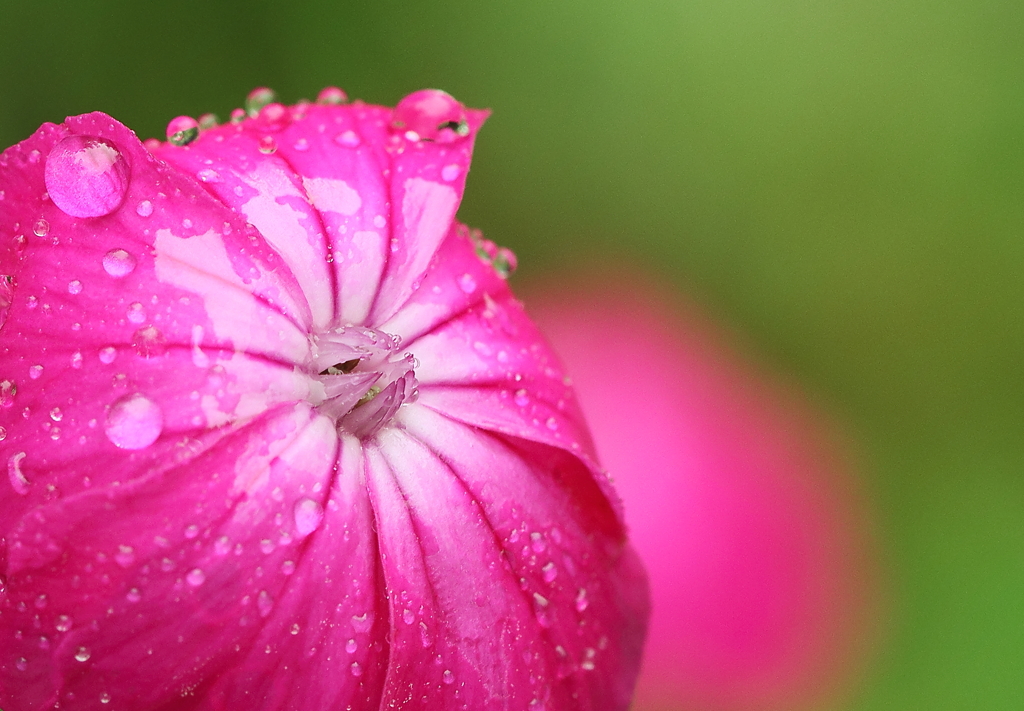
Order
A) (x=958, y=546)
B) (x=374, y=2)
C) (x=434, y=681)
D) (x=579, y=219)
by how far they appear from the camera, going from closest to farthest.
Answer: (x=434, y=681) < (x=374, y=2) < (x=958, y=546) < (x=579, y=219)

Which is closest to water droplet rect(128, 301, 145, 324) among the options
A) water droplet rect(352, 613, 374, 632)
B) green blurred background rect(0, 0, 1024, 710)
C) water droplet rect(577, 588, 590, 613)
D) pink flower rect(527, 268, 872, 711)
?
water droplet rect(352, 613, 374, 632)

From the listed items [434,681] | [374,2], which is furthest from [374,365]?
[374,2]

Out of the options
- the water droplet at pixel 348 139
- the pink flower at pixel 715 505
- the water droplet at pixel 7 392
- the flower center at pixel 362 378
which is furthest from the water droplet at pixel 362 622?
the pink flower at pixel 715 505

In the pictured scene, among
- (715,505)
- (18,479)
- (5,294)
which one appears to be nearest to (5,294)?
(5,294)

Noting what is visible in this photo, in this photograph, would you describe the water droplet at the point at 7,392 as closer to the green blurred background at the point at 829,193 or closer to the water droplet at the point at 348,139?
the water droplet at the point at 348,139

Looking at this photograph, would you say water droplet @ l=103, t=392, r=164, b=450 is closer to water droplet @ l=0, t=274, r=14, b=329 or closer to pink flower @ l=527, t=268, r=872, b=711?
water droplet @ l=0, t=274, r=14, b=329

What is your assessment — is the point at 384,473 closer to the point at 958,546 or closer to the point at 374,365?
the point at 374,365
